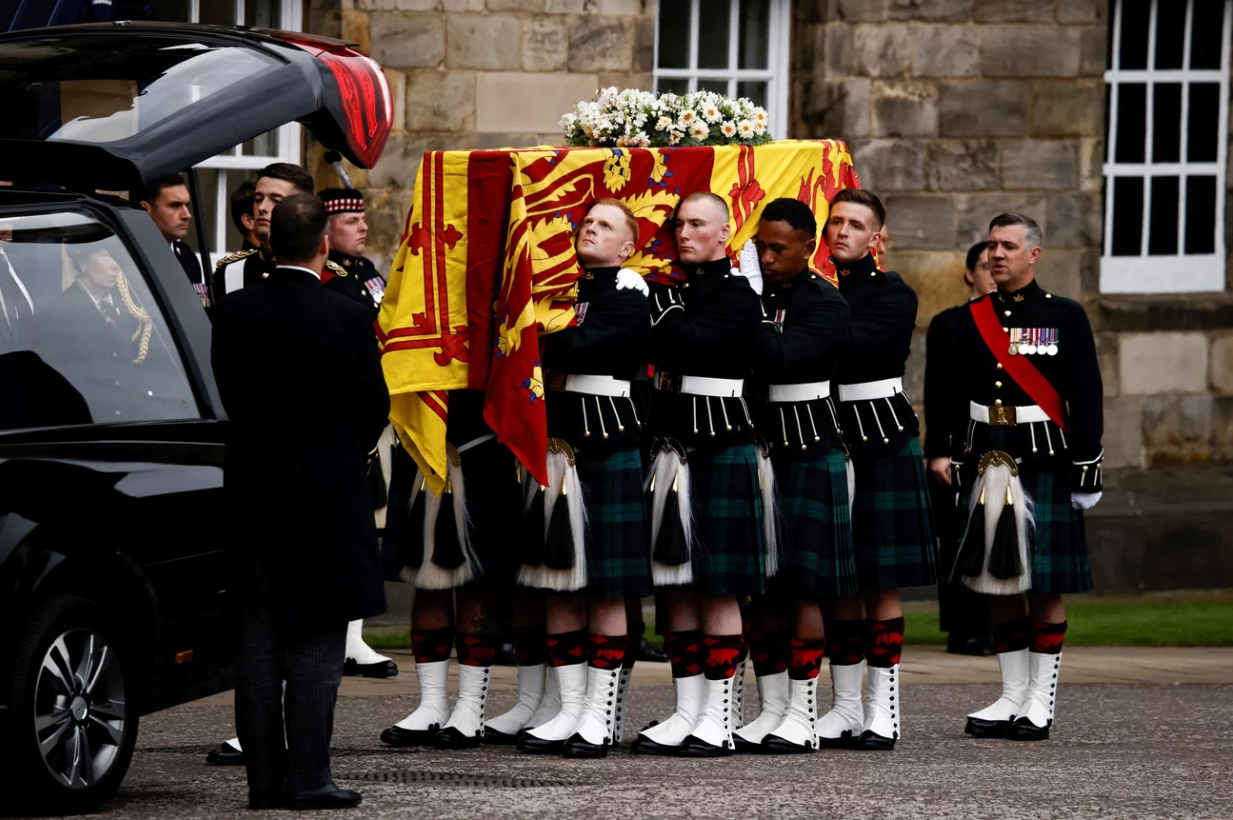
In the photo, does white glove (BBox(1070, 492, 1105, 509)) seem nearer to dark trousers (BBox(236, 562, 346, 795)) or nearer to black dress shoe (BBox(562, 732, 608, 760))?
black dress shoe (BBox(562, 732, 608, 760))

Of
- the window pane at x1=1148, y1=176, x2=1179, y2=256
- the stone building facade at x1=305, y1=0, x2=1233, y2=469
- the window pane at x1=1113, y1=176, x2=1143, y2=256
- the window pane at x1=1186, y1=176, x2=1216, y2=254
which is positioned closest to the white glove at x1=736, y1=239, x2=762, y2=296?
the stone building facade at x1=305, y1=0, x2=1233, y2=469

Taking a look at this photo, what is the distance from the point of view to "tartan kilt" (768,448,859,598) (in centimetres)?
800

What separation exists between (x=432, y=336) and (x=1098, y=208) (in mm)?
7089

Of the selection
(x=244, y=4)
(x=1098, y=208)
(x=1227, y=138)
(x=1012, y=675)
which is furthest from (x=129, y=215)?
(x=1227, y=138)

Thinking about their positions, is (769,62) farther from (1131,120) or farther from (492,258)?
(492,258)

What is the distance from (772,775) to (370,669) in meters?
3.02

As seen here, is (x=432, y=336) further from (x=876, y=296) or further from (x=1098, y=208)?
(x=1098, y=208)

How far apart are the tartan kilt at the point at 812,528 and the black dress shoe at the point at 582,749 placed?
865mm

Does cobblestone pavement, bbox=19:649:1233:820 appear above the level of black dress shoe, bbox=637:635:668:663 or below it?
above

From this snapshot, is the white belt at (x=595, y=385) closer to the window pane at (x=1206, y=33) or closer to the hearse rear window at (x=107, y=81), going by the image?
the hearse rear window at (x=107, y=81)

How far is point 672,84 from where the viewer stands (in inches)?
536

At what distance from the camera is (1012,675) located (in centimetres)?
863

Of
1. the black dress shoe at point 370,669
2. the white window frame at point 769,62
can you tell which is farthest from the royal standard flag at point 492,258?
the white window frame at point 769,62

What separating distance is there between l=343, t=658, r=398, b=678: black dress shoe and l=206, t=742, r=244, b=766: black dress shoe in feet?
7.93
